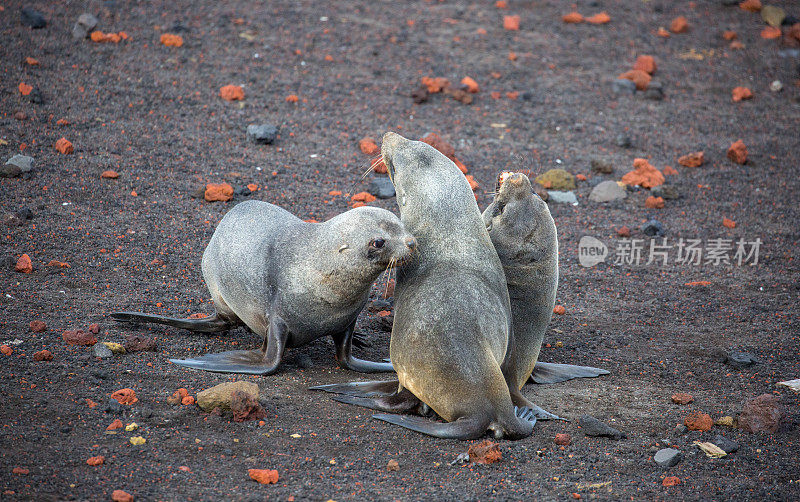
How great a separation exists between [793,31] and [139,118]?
10.1 metres

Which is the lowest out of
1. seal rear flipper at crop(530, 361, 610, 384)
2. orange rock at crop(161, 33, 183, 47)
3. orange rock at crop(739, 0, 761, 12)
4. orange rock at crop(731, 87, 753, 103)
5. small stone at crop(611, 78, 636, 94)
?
seal rear flipper at crop(530, 361, 610, 384)

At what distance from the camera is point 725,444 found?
17.8 feet

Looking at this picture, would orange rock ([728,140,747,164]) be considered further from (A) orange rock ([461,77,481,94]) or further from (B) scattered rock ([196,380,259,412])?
(B) scattered rock ([196,380,259,412])

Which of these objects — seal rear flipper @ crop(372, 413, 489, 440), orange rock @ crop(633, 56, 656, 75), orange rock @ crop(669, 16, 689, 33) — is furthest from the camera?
orange rock @ crop(669, 16, 689, 33)

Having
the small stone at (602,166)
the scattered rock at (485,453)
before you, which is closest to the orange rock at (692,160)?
the small stone at (602,166)

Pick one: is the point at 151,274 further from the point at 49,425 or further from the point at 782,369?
the point at 782,369

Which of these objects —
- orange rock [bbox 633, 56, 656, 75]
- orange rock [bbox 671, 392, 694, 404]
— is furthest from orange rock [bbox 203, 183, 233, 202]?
orange rock [bbox 633, 56, 656, 75]

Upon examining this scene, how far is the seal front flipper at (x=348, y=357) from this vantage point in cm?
639

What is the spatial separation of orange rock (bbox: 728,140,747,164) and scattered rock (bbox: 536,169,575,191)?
7.36ft

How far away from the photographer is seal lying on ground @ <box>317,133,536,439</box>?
5375 millimetres

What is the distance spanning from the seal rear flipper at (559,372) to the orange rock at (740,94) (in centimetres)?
696

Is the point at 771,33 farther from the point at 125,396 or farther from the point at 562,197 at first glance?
the point at 125,396

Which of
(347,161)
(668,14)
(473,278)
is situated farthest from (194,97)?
(668,14)

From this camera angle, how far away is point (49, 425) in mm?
4941
